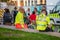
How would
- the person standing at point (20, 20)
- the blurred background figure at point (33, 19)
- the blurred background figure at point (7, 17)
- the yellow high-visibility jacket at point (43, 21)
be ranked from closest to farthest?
1. the yellow high-visibility jacket at point (43, 21)
2. the blurred background figure at point (33, 19)
3. the person standing at point (20, 20)
4. the blurred background figure at point (7, 17)

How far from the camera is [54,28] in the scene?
16.5 meters

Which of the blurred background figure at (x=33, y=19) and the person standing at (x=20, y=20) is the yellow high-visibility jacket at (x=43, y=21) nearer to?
the blurred background figure at (x=33, y=19)

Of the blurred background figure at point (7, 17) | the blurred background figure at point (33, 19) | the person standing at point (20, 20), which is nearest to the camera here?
the blurred background figure at point (33, 19)

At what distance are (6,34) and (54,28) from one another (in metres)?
3.05

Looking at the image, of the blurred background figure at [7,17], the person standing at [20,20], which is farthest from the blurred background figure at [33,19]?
the blurred background figure at [7,17]

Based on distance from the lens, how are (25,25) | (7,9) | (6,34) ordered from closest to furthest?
(6,34) → (25,25) → (7,9)

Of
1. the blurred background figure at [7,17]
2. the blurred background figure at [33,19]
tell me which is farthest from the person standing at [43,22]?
the blurred background figure at [7,17]

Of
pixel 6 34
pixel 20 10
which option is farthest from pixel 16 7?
pixel 6 34

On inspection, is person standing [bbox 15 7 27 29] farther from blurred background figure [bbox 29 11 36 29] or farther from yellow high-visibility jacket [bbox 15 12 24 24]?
blurred background figure [bbox 29 11 36 29]

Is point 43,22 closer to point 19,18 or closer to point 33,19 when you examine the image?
point 33,19

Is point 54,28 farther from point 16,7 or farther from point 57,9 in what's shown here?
point 16,7

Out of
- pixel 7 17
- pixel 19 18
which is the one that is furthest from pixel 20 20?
pixel 7 17

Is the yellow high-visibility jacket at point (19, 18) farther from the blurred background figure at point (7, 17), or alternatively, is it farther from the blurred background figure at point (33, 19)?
the blurred background figure at point (7, 17)

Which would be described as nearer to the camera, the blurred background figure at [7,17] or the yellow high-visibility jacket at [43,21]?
the yellow high-visibility jacket at [43,21]
